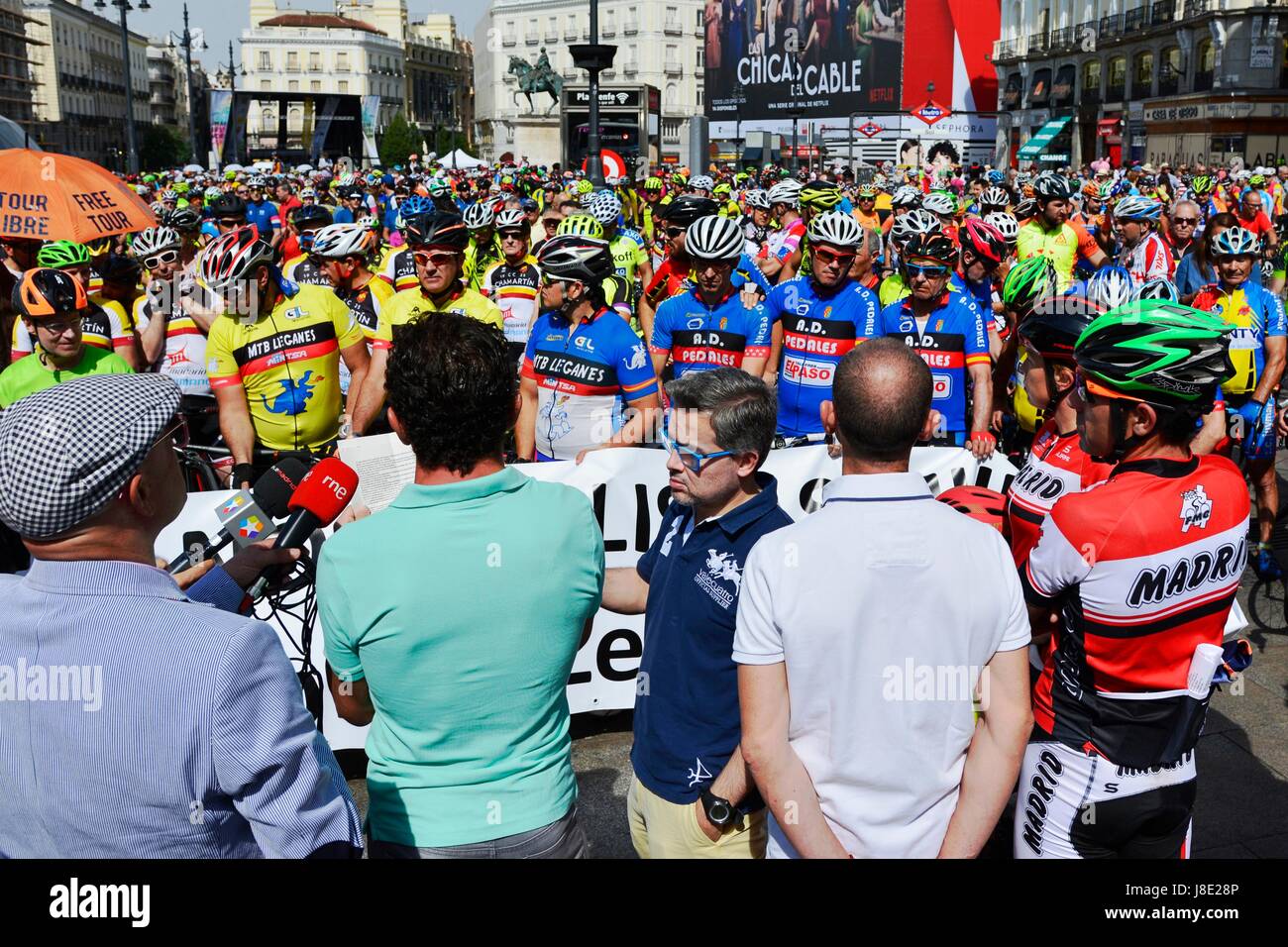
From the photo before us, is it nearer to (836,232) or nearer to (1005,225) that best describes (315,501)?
(836,232)

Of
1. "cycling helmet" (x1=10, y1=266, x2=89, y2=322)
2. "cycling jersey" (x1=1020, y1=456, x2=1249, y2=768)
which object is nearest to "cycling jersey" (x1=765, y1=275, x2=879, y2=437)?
"cycling helmet" (x1=10, y1=266, x2=89, y2=322)

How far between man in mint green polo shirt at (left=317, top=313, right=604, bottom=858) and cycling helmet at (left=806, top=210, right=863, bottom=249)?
4.76m

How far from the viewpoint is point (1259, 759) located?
518cm

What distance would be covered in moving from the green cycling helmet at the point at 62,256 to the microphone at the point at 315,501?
5.31 meters

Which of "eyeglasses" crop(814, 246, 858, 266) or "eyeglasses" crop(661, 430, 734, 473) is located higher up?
"eyeglasses" crop(814, 246, 858, 266)

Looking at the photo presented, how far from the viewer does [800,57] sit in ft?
295

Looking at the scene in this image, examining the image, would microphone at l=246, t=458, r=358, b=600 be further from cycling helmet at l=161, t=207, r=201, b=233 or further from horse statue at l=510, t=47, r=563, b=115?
horse statue at l=510, t=47, r=563, b=115

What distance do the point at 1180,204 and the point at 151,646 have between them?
45.1 ft

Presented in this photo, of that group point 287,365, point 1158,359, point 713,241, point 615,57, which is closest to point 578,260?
point 713,241

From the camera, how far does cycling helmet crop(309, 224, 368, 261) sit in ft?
29.4

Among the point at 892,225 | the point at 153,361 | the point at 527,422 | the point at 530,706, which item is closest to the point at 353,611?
the point at 530,706

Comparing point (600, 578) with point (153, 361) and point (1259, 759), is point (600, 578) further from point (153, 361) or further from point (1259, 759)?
point (153, 361)

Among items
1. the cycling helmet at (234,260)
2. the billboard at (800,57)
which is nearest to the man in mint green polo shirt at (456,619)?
the cycling helmet at (234,260)

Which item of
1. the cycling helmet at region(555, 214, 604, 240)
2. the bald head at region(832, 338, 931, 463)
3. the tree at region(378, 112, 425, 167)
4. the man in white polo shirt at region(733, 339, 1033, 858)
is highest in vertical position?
the tree at region(378, 112, 425, 167)
